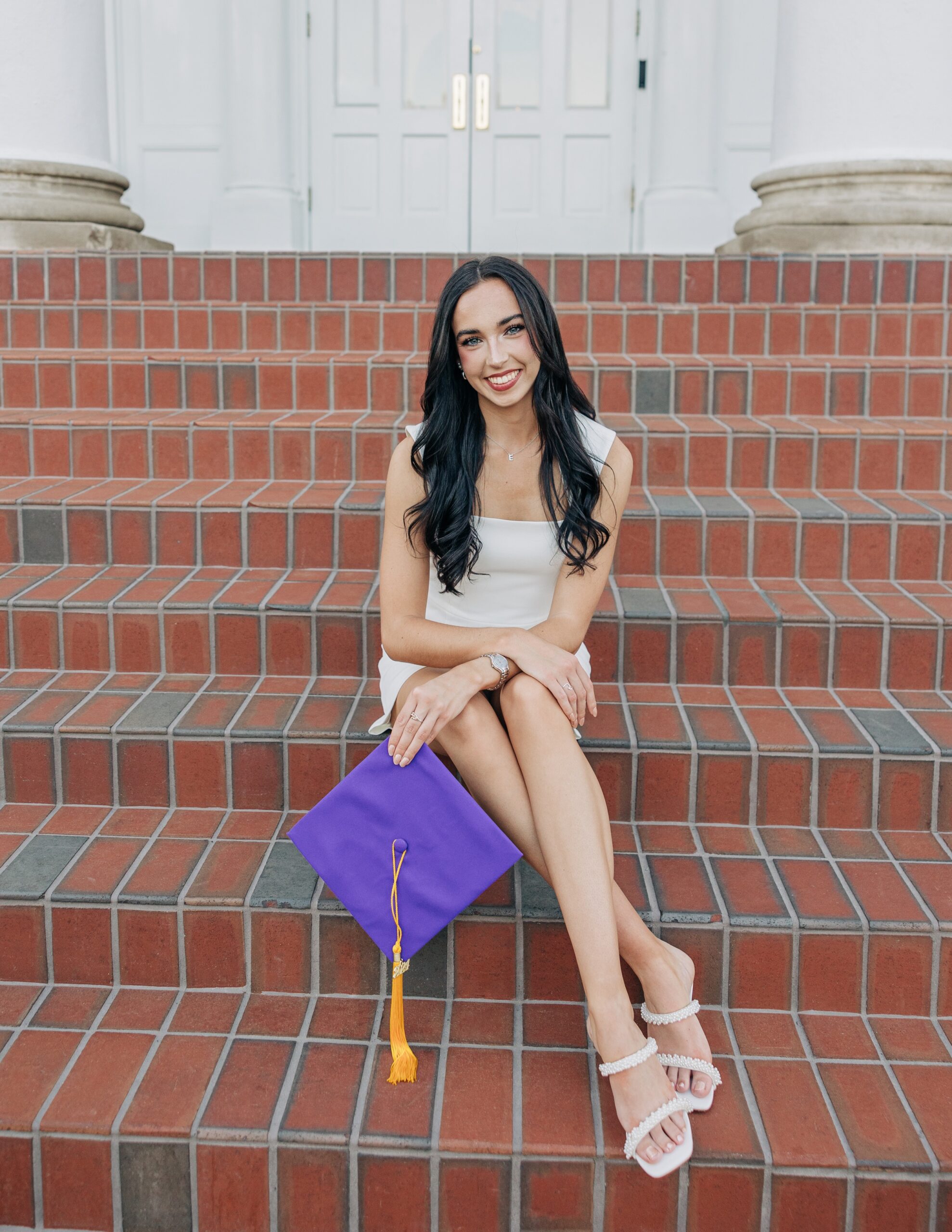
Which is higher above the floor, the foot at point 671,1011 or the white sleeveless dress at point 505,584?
the white sleeveless dress at point 505,584

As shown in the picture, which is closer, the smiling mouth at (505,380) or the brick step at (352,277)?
the smiling mouth at (505,380)

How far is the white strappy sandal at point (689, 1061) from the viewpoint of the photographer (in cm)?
158

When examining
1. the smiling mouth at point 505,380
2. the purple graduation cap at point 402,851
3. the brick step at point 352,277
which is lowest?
the purple graduation cap at point 402,851

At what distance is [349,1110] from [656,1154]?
461 mm

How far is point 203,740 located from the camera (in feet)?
6.91

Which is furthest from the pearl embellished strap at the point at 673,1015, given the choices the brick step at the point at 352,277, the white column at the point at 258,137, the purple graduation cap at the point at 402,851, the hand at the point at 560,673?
the white column at the point at 258,137

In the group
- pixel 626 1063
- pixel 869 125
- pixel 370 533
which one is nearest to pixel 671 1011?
pixel 626 1063

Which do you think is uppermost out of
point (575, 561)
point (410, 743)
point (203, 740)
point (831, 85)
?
point (831, 85)

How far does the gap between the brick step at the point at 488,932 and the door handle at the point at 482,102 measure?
4421mm

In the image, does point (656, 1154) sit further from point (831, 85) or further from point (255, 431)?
point (831, 85)

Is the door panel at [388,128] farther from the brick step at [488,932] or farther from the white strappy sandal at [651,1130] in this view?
the white strappy sandal at [651,1130]

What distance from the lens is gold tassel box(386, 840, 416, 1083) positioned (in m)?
1.63

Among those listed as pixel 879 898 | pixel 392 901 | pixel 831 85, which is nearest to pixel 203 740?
pixel 392 901

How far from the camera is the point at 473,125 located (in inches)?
206
